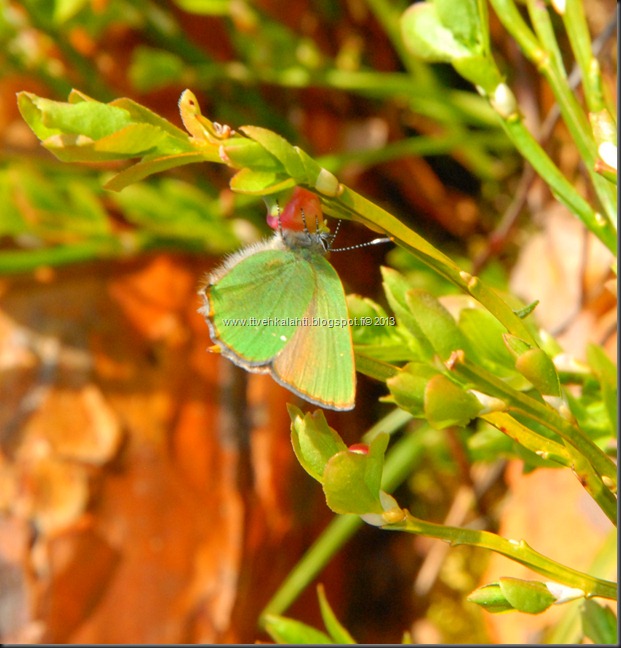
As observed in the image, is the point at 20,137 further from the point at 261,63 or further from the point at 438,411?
the point at 438,411

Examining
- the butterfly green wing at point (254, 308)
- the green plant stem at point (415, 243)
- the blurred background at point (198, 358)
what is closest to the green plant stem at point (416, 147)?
the blurred background at point (198, 358)

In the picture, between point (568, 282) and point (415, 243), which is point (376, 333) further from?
point (568, 282)

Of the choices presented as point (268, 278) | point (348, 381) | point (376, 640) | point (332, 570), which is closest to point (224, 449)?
point (332, 570)

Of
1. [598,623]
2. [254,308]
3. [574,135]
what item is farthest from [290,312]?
[598,623]

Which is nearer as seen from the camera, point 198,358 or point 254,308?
point 254,308

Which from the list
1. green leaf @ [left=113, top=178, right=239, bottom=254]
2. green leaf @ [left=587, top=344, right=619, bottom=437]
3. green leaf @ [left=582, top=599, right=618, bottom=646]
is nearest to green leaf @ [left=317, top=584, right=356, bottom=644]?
green leaf @ [left=582, top=599, right=618, bottom=646]

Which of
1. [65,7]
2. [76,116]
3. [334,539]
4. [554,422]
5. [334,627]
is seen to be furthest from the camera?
[334,539]
